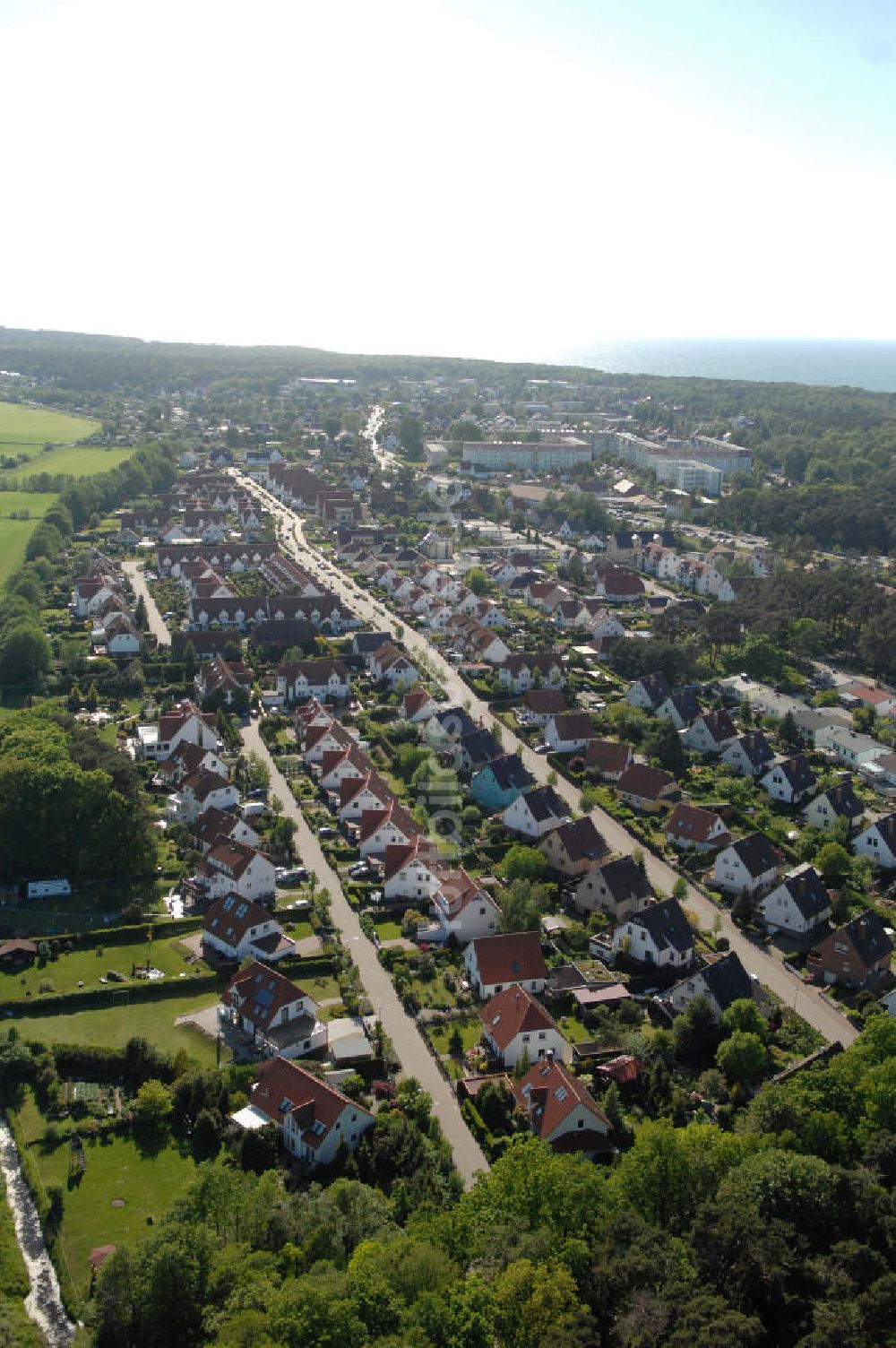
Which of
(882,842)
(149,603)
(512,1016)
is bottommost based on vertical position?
(882,842)

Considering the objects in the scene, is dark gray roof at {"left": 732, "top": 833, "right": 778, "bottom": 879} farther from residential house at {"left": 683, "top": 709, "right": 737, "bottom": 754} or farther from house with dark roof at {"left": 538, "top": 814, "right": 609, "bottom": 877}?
residential house at {"left": 683, "top": 709, "right": 737, "bottom": 754}

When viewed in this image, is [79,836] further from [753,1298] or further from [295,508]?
[295,508]

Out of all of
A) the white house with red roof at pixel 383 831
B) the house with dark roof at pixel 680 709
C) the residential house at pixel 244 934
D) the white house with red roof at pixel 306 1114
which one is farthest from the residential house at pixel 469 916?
the house with dark roof at pixel 680 709

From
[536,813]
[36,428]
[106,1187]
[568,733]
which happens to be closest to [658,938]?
[536,813]

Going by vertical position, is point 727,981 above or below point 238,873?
below

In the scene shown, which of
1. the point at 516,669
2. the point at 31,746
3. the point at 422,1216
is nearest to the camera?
the point at 422,1216

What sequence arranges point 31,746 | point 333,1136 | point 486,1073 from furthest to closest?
point 31,746
point 486,1073
point 333,1136

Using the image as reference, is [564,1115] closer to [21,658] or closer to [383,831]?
[383,831]

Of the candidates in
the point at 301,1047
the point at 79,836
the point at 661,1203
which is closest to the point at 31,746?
the point at 79,836
